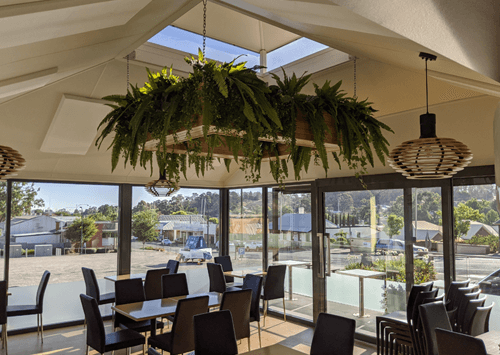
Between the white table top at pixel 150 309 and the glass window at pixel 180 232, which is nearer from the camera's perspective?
the white table top at pixel 150 309

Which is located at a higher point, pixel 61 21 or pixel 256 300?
pixel 61 21

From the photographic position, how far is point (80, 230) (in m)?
7.09

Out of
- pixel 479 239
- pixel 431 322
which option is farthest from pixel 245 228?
pixel 431 322

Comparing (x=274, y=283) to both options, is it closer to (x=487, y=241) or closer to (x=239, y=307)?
(x=239, y=307)

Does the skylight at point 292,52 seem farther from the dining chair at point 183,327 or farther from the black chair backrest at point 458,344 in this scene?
the black chair backrest at point 458,344

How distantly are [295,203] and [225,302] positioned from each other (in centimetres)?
307

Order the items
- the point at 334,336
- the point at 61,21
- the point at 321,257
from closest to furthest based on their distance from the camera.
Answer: the point at 61,21, the point at 334,336, the point at 321,257

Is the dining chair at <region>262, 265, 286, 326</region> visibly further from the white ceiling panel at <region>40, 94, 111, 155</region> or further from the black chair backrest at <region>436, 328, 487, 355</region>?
the black chair backrest at <region>436, 328, 487, 355</region>

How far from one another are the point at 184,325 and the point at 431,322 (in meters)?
2.33

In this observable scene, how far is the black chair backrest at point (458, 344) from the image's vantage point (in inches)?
100

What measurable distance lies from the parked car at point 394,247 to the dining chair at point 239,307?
6.97 feet

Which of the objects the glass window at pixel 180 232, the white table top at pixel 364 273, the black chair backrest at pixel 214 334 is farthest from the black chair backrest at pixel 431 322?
the glass window at pixel 180 232

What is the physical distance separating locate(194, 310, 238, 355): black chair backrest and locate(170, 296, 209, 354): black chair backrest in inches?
21.4

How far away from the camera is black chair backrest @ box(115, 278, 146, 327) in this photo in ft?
17.3
